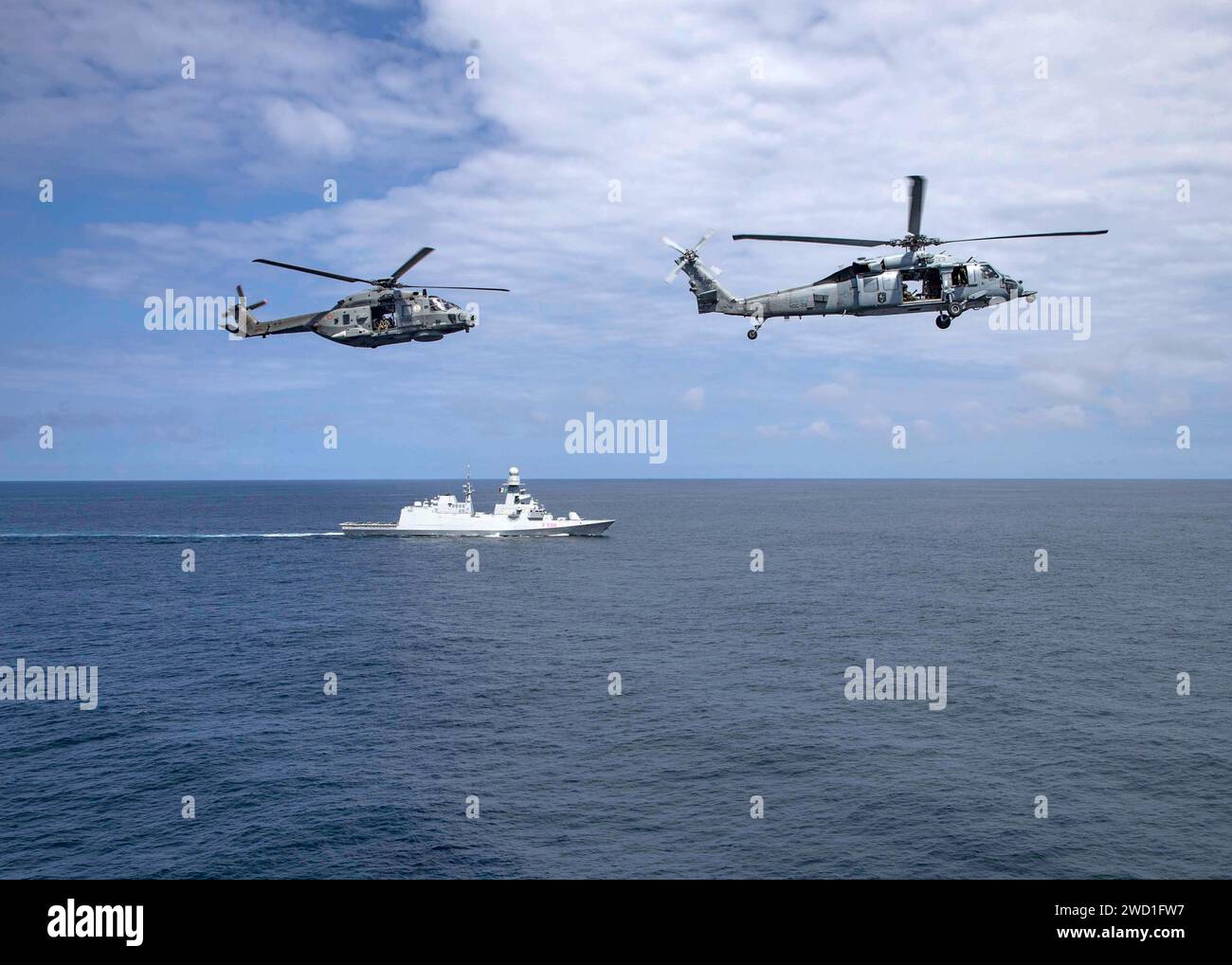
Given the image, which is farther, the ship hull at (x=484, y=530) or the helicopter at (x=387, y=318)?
the ship hull at (x=484, y=530)

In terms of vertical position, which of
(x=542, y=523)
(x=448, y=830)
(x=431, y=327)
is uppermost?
(x=431, y=327)

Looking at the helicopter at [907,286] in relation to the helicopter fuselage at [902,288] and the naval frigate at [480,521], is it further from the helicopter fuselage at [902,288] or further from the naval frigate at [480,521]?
the naval frigate at [480,521]

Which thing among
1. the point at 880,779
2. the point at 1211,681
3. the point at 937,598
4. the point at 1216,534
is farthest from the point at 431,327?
the point at 1216,534

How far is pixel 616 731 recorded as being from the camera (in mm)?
48156

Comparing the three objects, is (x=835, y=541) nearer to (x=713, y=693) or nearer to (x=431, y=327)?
(x=713, y=693)

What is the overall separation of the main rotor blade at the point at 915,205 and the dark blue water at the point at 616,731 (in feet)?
78.8

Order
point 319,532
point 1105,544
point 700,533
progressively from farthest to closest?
1. point 700,533
2. point 319,532
3. point 1105,544

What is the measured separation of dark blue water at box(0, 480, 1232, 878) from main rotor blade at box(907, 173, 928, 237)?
24.0m

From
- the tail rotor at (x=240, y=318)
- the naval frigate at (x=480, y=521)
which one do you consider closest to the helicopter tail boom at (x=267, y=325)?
the tail rotor at (x=240, y=318)

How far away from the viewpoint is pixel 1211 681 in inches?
2251

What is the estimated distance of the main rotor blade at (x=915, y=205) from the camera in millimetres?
22078

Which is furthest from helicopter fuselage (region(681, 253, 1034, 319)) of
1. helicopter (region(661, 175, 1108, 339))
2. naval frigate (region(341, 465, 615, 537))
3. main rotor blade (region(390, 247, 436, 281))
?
naval frigate (region(341, 465, 615, 537))

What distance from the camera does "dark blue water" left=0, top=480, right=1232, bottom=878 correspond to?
34938mm
